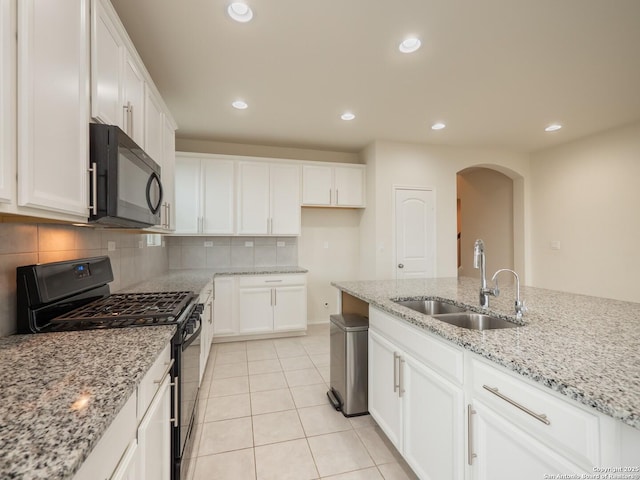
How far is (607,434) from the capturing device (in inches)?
28.6

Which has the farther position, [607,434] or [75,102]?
[75,102]

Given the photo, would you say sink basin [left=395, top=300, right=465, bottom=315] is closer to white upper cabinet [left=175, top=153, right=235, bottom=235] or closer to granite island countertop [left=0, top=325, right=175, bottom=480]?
granite island countertop [left=0, top=325, right=175, bottom=480]

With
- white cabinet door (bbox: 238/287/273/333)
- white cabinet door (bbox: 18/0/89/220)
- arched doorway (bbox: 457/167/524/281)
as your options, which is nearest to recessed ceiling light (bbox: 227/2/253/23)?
white cabinet door (bbox: 18/0/89/220)

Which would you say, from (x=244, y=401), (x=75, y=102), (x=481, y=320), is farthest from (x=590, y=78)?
(x=244, y=401)

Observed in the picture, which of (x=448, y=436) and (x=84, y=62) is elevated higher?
(x=84, y=62)

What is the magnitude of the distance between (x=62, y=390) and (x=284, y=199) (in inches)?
139

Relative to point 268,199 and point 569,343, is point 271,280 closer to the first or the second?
point 268,199

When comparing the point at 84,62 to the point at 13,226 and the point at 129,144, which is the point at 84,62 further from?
the point at 13,226

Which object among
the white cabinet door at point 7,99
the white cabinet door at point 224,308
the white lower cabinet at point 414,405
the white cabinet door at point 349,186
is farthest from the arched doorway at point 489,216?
the white cabinet door at point 7,99

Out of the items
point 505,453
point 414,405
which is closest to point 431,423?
point 414,405

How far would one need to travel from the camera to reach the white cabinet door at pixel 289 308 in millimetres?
3918

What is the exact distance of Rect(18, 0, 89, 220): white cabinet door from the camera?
89 cm

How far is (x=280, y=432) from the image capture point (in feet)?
6.71

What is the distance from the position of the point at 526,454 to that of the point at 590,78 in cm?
316
